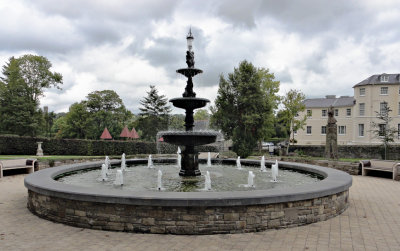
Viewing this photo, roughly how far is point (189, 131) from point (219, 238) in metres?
4.48

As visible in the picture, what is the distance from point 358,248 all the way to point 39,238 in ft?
19.6

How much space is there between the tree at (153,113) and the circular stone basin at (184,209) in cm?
4359

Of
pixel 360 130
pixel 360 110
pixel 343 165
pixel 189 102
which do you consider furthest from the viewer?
pixel 360 130

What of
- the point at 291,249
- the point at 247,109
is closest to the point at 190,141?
the point at 291,249

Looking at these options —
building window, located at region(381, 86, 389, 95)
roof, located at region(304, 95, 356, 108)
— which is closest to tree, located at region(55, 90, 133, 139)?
roof, located at region(304, 95, 356, 108)

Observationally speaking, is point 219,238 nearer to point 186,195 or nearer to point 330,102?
point 186,195

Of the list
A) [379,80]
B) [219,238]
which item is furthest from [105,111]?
[219,238]

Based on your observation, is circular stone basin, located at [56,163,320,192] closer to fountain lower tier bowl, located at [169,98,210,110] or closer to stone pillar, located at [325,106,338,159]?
fountain lower tier bowl, located at [169,98,210,110]

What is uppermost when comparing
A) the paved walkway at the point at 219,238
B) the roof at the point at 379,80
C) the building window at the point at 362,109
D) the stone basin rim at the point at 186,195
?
the roof at the point at 379,80

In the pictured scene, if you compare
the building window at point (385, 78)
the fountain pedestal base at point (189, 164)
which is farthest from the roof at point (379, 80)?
the fountain pedestal base at point (189, 164)

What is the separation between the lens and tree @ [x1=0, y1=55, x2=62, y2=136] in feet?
117

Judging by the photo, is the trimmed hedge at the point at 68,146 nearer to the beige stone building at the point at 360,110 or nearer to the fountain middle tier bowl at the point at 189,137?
the fountain middle tier bowl at the point at 189,137

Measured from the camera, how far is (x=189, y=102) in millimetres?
9695

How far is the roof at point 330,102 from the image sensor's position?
48656 mm
